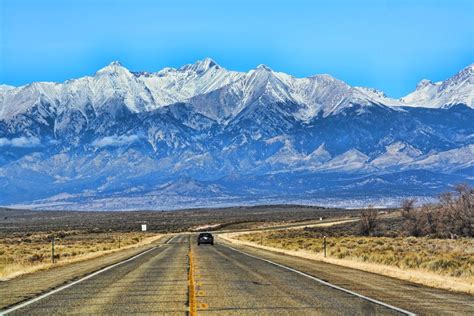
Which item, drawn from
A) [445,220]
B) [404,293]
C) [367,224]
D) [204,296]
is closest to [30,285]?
[204,296]

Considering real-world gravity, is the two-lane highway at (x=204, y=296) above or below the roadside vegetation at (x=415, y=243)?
below

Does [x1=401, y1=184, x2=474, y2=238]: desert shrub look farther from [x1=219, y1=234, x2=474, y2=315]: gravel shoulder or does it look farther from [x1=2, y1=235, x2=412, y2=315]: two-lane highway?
[x1=2, y1=235, x2=412, y2=315]: two-lane highway

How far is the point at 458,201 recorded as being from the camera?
2938 inches

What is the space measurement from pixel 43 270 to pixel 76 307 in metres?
15.0

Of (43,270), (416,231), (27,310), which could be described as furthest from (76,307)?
(416,231)

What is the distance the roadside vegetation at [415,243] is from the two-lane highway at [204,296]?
455 cm

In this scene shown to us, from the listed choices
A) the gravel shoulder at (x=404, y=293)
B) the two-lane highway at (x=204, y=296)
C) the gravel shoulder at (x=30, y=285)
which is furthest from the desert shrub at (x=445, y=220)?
the two-lane highway at (x=204, y=296)

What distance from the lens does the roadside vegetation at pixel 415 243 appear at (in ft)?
91.6

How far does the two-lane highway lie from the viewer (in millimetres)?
16016

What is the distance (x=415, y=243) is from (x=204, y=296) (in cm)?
3359

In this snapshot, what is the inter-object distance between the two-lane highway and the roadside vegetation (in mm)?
4554

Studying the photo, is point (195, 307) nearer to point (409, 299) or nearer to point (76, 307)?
point (76, 307)

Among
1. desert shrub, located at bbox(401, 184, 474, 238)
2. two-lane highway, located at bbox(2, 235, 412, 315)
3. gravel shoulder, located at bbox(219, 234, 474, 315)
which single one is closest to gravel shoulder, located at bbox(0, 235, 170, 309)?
two-lane highway, located at bbox(2, 235, 412, 315)

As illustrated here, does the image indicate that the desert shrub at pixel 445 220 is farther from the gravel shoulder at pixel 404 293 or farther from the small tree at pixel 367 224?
the gravel shoulder at pixel 404 293
